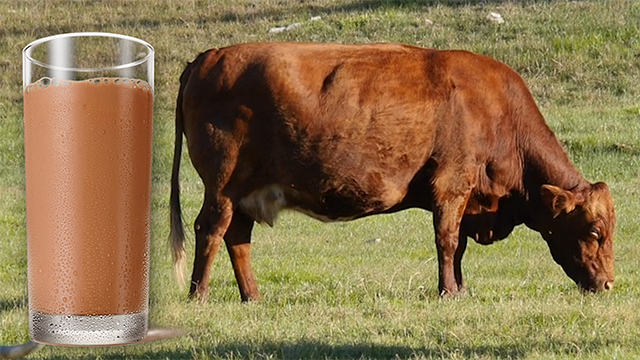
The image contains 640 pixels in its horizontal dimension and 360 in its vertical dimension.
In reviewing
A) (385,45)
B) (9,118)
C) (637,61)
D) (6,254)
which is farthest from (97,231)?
(637,61)

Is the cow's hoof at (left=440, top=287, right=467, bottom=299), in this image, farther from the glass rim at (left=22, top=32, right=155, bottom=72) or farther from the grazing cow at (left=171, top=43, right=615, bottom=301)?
the glass rim at (left=22, top=32, right=155, bottom=72)

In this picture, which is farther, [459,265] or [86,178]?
[459,265]

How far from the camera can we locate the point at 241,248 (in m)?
8.55

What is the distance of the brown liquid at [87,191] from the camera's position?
205cm

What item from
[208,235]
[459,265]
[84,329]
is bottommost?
[459,265]

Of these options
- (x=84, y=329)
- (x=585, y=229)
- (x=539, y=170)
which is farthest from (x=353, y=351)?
(x=539, y=170)

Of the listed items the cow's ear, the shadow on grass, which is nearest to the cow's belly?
the cow's ear

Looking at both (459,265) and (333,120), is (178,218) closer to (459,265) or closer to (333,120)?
(333,120)

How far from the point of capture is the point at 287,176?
809 centimetres

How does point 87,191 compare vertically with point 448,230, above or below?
above

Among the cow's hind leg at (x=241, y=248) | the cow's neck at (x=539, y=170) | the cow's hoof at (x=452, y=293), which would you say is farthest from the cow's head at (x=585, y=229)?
the cow's hind leg at (x=241, y=248)

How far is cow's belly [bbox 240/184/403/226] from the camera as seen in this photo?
8.21 m

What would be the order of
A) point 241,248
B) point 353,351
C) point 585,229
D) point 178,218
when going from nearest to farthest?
point 353,351 < point 178,218 < point 241,248 < point 585,229

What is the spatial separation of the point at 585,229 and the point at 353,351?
13.1 ft
